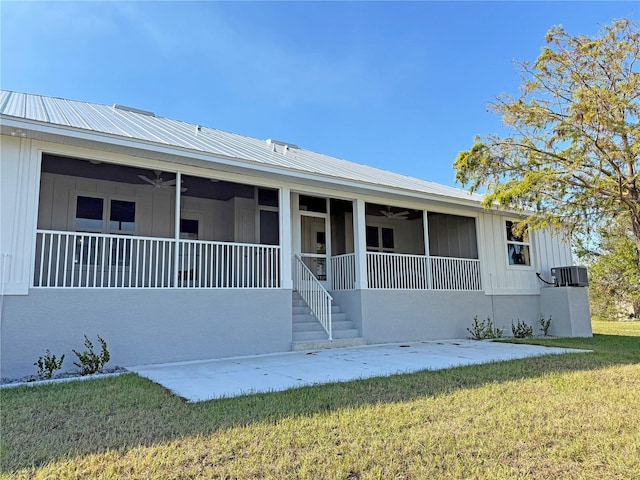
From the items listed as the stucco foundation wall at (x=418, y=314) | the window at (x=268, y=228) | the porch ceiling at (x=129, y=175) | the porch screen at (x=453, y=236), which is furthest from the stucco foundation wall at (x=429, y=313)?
the porch ceiling at (x=129, y=175)

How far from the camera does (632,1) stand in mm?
7738

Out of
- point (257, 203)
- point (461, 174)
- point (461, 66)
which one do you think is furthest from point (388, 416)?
point (461, 66)

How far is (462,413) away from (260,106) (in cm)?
1576

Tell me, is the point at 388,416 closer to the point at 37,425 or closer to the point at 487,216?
the point at 37,425

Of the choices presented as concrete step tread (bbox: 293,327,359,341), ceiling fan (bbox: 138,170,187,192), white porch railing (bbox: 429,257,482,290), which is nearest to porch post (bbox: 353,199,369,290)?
concrete step tread (bbox: 293,327,359,341)

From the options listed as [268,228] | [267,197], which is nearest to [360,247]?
[268,228]

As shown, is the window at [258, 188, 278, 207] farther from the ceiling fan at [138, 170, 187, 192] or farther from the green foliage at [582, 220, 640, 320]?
the green foliage at [582, 220, 640, 320]

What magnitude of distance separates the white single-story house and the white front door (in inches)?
1.7

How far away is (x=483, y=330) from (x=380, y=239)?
3.97 meters

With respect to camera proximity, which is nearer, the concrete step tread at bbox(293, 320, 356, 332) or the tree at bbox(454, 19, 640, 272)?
the tree at bbox(454, 19, 640, 272)

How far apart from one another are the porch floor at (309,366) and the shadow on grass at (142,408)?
0.35 m

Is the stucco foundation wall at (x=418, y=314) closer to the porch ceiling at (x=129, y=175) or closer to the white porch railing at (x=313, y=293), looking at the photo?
the white porch railing at (x=313, y=293)

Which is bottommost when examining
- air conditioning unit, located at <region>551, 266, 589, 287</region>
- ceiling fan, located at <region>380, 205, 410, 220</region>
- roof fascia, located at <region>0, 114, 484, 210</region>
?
air conditioning unit, located at <region>551, 266, 589, 287</region>

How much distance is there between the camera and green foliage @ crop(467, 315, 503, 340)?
33.9 feet
